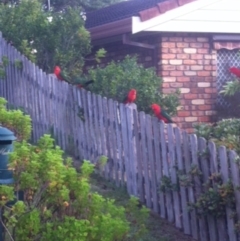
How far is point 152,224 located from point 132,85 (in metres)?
3.24

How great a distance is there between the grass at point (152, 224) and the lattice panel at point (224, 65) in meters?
4.27

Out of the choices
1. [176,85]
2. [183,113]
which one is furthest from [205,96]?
[176,85]

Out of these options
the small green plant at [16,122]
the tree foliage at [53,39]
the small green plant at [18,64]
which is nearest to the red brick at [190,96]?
the tree foliage at [53,39]

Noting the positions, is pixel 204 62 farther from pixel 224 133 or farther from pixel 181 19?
pixel 224 133

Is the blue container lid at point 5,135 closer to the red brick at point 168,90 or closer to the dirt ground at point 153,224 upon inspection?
the dirt ground at point 153,224

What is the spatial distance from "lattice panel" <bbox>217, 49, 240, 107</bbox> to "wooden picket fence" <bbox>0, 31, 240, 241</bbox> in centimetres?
340

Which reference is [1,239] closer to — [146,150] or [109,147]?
[146,150]

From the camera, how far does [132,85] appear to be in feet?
33.1

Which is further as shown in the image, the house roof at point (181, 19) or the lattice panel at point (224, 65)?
the lattice panel at point (224, 65)

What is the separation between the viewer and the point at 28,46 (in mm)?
12188

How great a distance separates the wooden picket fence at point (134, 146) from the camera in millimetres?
6488

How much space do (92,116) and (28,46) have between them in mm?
3406

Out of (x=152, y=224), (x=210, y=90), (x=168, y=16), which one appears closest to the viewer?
(x=152, y=224)

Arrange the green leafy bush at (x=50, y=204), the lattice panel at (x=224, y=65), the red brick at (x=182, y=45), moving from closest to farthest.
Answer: the green leafy bush at (x=50, y=204), the red brick at (x=182, y=45), the lattice panel at (x=224, y=65)
